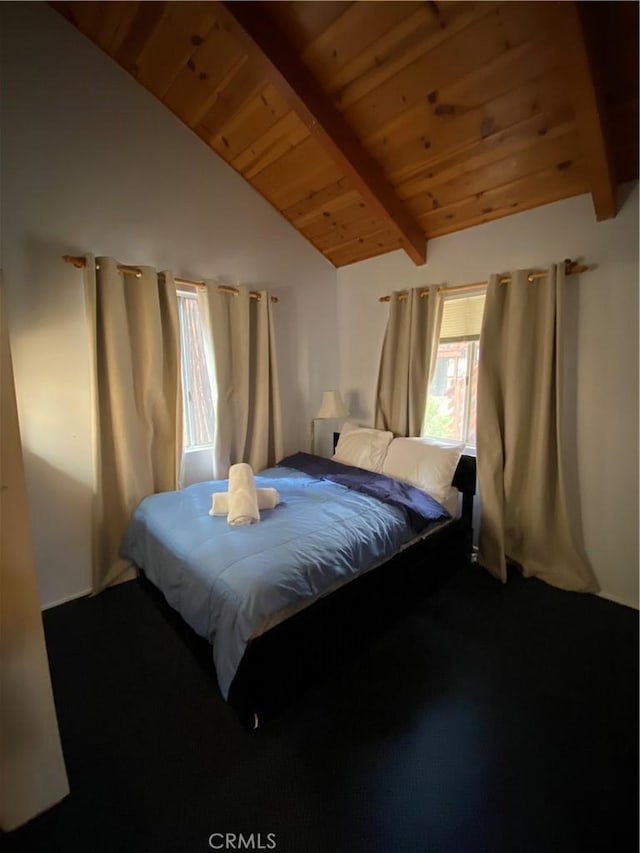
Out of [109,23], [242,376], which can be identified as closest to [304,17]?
[109,23]

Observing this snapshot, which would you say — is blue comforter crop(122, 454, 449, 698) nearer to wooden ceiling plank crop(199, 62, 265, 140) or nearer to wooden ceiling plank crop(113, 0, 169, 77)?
wooden ceiling plank crop(199, 62, 265, 140)

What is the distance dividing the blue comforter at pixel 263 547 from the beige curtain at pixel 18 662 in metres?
0.51

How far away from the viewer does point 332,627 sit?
1.53 metres

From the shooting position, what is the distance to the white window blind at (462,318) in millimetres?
2529

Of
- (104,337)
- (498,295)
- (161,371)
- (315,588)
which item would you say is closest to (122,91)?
(104,337)

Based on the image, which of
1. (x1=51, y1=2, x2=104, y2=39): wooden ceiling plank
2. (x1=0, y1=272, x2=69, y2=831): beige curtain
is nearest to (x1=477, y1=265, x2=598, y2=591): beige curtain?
(x1=0, y1=272, x2=69, y2=831): beige curtain

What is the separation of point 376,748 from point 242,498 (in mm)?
1132

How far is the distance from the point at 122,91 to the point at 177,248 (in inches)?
37.2

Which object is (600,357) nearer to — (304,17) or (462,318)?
(462,318)

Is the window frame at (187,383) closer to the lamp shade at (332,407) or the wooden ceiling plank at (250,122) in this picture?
the lamp shade at (332,407)

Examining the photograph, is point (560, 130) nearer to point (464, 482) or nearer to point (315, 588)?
point (464, 482)

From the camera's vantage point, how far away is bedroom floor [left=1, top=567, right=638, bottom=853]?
104 cm

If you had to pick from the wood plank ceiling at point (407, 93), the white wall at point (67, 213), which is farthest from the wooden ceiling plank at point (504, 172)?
the white wall at point (67, 213)

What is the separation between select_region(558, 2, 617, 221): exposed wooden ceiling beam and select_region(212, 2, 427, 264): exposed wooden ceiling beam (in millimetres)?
1077
